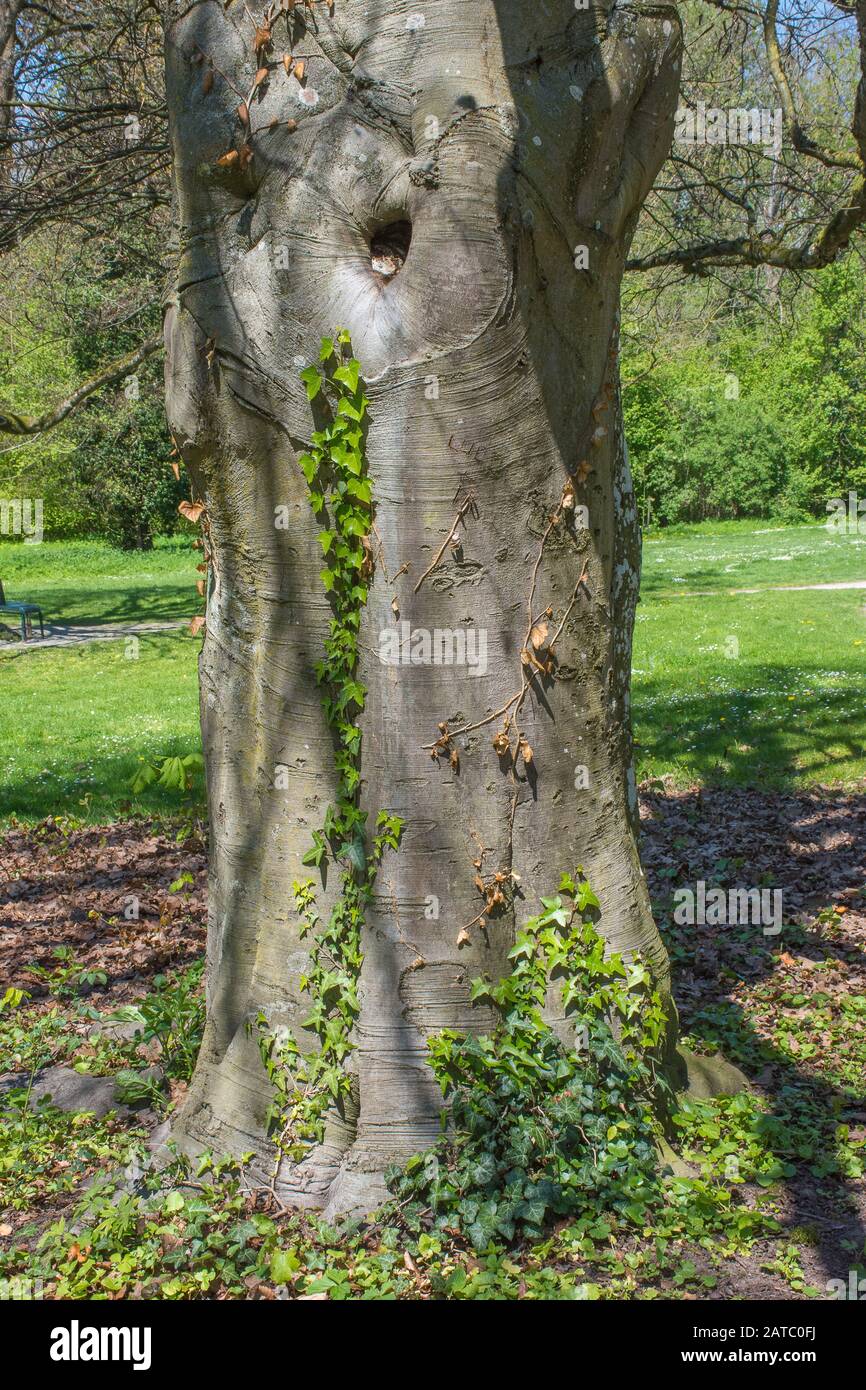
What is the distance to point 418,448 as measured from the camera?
320cm

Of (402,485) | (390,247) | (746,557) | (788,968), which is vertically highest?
(746,557)

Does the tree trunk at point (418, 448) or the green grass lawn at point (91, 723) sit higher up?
the tree trunk at point (418, 448)

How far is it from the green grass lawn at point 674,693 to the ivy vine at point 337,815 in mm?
4855

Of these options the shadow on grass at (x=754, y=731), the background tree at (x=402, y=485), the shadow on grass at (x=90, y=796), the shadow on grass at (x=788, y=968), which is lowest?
the shadow on grass at (x=788, y=968)

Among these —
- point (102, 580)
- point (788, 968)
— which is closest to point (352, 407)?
point (788, 968)

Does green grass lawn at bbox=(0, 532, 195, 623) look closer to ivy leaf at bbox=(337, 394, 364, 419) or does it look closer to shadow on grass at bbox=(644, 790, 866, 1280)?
shadow on grass at bbox=(644, 790, 866, 1280)

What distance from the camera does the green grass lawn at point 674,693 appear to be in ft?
28.1

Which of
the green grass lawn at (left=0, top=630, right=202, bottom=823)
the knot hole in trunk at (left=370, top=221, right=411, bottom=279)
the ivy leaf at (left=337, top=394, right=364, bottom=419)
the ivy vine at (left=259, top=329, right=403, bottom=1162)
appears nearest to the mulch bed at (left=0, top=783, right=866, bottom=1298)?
the green grass lawn at (left=0, top=630, right=202, bottom=823)

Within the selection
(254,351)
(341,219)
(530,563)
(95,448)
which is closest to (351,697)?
(530,563)

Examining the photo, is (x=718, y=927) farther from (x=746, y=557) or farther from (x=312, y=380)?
(x=746, y=557)

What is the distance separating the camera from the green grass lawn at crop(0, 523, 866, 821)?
8555 mm

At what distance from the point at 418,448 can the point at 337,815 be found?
1.10 metres

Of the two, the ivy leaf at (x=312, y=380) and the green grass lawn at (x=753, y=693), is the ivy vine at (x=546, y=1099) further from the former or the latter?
the green grass lawn at (x=753, y=693)

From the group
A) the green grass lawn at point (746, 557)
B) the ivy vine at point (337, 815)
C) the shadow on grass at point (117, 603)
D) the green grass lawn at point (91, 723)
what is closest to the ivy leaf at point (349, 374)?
the ivy vine at point (337, 815)
